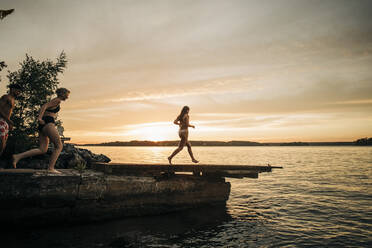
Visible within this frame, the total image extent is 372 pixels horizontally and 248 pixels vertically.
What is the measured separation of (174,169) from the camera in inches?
328

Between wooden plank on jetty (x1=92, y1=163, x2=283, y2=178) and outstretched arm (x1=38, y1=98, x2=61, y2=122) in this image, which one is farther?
wooden plank on jetty (x1=92, y1=163, x2=283, y2=178)

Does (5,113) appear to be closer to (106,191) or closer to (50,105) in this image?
(50,105)

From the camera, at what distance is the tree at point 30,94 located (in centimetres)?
1410

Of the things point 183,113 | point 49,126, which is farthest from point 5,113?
point 183,113

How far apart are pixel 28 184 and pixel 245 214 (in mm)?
7558

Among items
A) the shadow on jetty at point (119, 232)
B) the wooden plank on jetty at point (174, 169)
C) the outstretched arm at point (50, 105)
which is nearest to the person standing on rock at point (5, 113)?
the outstretched arm at point (50, 105)

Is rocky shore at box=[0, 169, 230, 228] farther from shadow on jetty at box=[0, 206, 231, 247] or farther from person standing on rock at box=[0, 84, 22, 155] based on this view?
person standing on rock at box=[0, 84, 22, 155]

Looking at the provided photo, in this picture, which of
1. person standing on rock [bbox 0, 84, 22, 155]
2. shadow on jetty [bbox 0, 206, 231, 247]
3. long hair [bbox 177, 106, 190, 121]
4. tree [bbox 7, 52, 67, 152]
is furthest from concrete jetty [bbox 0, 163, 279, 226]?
tree [bbox 7, 52, 67, 152]

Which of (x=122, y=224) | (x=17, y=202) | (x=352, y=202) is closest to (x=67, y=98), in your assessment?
(x=17, y=202)

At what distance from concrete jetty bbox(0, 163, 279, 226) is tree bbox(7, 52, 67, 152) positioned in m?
9.11

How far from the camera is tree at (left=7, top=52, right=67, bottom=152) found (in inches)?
555

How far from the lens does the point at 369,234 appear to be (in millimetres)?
6898

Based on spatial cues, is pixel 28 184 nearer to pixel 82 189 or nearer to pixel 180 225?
pixel 82 189

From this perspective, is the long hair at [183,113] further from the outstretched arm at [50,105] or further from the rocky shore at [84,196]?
the outstretched arm at [50,105]
